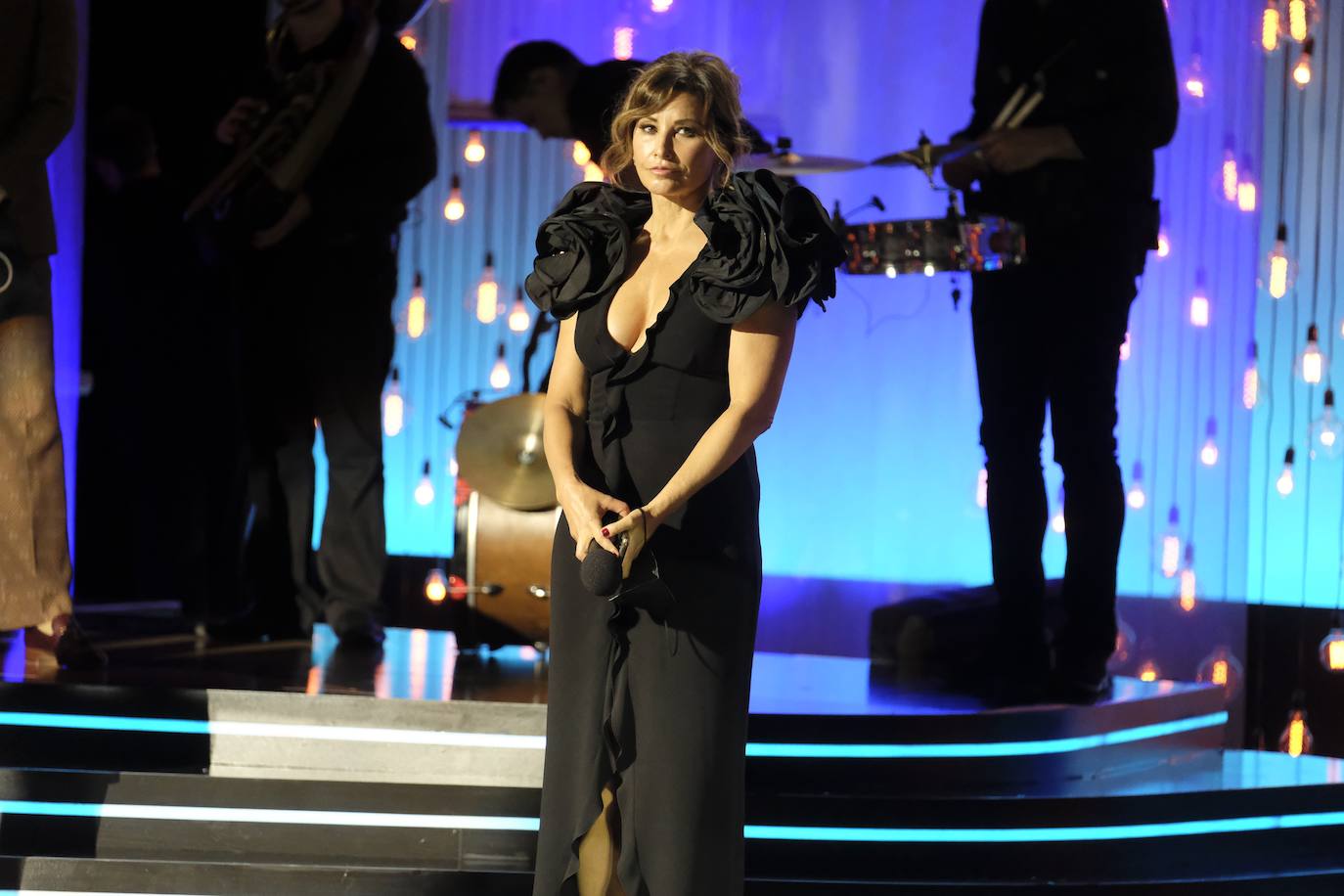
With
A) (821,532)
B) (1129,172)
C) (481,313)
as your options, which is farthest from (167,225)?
(1129,172)

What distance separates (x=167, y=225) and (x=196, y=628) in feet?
8.26

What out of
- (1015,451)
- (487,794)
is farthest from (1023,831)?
(1015,451)

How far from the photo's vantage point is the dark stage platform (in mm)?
3516

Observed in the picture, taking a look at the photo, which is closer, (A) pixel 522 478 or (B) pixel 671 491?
(B) pixel 671 491

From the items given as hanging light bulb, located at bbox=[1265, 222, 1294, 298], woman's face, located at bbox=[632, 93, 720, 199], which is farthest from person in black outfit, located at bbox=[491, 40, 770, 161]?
woman's face, located at bbox=[632, 93, 720, 199]

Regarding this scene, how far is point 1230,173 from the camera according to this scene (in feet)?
20.4

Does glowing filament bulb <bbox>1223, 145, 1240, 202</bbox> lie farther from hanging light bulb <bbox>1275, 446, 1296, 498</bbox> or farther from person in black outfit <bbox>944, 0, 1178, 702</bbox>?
person in black outfit <bbox>944, 0, 1178, 702</bbox>

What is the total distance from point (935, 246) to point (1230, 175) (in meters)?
1.98

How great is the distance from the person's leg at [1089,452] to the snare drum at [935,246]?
24 cm

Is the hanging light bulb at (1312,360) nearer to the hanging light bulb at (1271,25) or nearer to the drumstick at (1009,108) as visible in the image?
the hanging light bulb at (1271,25)

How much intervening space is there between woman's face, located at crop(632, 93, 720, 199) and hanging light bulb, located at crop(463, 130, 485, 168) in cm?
453

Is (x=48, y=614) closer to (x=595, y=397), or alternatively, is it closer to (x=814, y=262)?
(x=595, y=397)

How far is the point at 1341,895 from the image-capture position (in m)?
3.83

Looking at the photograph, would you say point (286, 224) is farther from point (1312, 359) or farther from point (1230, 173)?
point (1312, 359)
